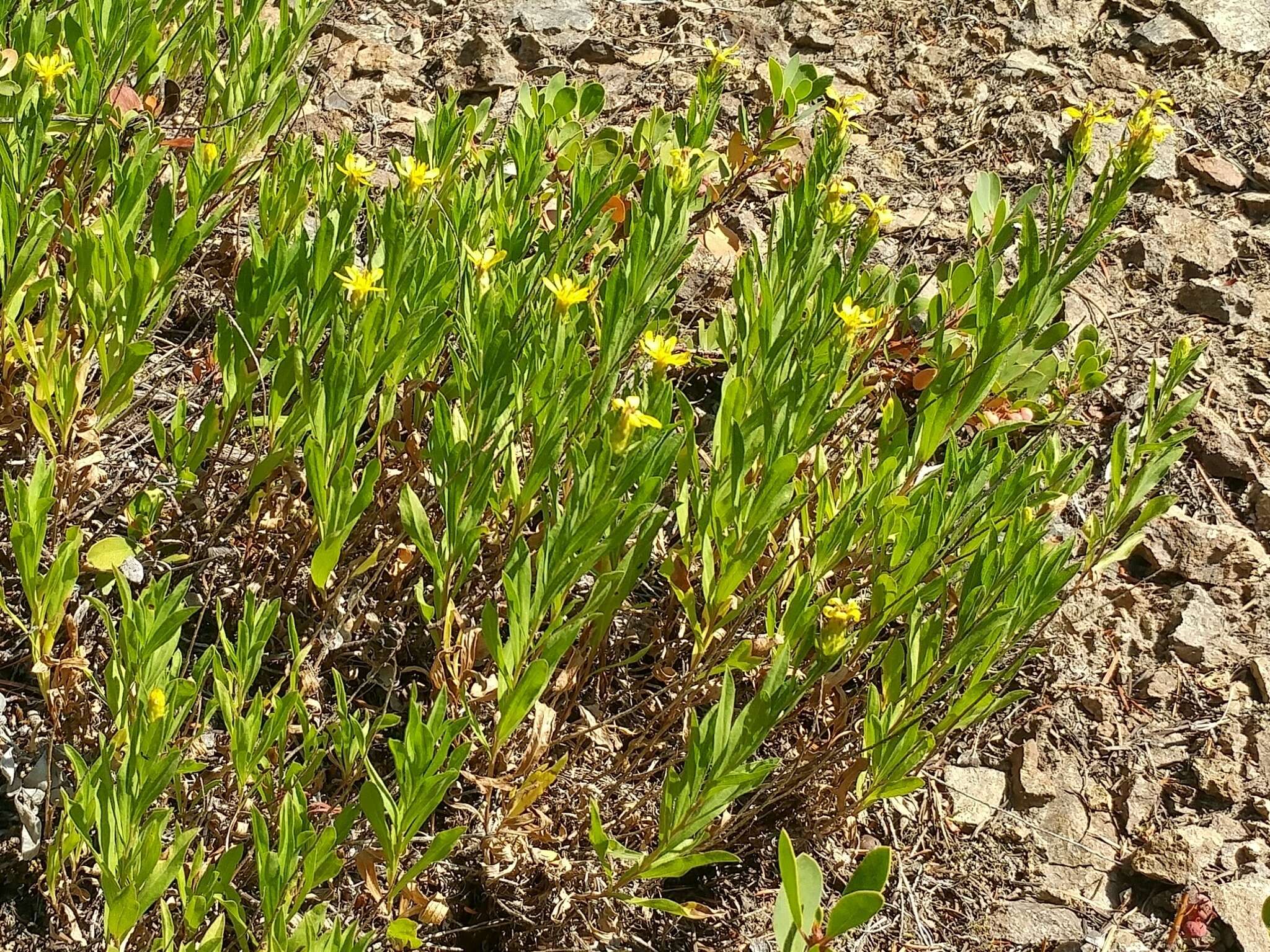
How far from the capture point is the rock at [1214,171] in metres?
3.47

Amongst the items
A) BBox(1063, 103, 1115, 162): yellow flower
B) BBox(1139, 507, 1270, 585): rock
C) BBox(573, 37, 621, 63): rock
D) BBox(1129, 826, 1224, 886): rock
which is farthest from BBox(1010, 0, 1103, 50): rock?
BBox(1129, 826, 1224, 886): rock

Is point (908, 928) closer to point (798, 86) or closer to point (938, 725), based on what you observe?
point (938, 725)

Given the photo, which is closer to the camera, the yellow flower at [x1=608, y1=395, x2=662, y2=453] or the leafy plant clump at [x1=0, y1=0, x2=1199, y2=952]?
the leafy plant clump at [x1=0, y1=0, x2=1199, y2=952]

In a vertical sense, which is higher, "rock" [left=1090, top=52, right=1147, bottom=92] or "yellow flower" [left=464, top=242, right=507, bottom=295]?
"rock" [left=1090, top=52, right=1147, bottom=92]

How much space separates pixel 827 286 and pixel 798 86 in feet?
3.75

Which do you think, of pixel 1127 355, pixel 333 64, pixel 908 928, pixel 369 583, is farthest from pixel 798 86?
pixel 908 928

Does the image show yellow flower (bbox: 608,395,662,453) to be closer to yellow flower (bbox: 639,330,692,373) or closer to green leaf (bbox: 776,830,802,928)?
yellow flower (bbox: 639,330,692,373)

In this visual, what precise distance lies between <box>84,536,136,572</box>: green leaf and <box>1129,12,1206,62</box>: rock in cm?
335

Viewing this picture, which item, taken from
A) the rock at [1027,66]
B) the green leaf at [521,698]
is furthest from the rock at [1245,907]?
the rock at [1027,66]

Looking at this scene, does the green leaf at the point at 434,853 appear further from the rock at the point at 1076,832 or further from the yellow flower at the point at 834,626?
the rock at the point at 1076,832

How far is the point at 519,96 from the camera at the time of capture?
3004 millimetres

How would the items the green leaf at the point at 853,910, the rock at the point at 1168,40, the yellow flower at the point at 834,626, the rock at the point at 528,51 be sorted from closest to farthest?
the green leaf at the point at 853,910
the yellow flower at the point at 834,626
the rock at the point at 528,51
the rock at the point at 1168,40

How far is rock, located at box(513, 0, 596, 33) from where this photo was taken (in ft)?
12.3

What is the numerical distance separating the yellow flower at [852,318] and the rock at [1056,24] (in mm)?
2100
